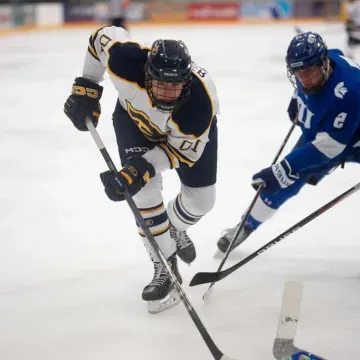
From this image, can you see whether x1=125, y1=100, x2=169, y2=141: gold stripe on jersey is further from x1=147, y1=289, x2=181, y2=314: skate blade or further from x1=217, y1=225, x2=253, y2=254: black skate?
x1=217, y1=225, x2=253, y2=254: black skate

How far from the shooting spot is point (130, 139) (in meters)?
2.68

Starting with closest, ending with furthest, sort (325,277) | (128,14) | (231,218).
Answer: (325,277)
(231,218)
(128,14)

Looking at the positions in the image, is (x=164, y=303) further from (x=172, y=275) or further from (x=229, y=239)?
(x=229, y=239)

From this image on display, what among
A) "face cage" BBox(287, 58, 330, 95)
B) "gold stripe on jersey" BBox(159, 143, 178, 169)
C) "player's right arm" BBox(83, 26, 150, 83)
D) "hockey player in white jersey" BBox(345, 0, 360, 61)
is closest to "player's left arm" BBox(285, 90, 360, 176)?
"face cage" BBox(287, 58, 330, 95)

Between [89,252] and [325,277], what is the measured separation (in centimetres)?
104

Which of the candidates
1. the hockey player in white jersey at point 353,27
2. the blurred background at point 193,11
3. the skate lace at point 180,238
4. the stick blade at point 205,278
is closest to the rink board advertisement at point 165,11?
the blurred background at point 193,11

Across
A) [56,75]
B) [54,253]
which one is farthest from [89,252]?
[56,75]

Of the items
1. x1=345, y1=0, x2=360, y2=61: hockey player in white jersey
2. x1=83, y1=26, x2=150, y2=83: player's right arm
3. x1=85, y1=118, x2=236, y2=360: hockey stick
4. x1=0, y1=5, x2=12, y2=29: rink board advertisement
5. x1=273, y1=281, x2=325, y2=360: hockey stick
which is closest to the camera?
x1=273, y1=281, x2=325, y2=360: hockey stick

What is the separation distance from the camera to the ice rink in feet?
7.90

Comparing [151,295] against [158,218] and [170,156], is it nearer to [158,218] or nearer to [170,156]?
[158,218]

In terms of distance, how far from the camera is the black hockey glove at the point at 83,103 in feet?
9.13

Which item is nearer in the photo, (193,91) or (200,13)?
(193,91)

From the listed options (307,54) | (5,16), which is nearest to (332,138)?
(307,54)

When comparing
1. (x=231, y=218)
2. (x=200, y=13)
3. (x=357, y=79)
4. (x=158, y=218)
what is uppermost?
(x=357, y=79)
